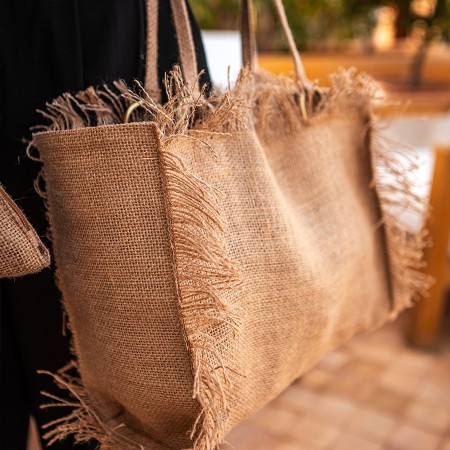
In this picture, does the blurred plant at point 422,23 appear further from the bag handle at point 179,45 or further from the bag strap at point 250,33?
the bag handle at point 179,45

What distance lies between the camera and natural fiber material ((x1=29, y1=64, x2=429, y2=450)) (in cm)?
44

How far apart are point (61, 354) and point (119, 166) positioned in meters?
0.25

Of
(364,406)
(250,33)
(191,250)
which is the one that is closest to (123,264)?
(191,250)

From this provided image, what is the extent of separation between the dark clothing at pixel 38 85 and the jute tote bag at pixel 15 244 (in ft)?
0.29

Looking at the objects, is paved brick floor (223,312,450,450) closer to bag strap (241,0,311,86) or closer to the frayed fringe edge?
the frayed fringe edge

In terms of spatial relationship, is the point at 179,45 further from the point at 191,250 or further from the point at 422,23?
the point at 422,23

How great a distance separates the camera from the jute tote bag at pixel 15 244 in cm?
42

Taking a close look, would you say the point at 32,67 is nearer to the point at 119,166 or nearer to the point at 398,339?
the point at 119,166

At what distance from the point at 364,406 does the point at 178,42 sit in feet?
3.34

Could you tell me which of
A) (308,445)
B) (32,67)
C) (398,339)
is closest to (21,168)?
(32,67)

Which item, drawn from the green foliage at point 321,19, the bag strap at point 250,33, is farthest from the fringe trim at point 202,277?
the green foliage at point 321,19

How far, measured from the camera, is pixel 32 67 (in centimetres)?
50

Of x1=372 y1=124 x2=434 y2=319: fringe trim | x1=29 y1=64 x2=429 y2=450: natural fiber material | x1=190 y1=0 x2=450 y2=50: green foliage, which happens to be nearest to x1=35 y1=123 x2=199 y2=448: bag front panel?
x1=29 y1=64 x2=429 y2=450: natural fiber material

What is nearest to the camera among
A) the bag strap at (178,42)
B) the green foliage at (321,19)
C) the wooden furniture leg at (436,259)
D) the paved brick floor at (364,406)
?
the bag strap at (178,42)
